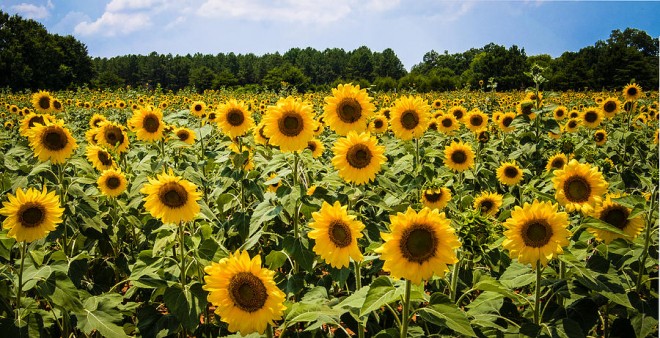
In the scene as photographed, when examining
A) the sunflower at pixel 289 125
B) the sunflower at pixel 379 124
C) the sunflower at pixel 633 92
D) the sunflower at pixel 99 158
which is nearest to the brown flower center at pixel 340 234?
Result: the sunflower at pixel 289 125

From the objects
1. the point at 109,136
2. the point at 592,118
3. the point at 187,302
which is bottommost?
the point at 187,302

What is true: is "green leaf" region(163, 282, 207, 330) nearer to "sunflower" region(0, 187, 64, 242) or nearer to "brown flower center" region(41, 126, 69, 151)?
"sunflower" region(0, 187, 64, 242)

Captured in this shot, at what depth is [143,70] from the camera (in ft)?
340

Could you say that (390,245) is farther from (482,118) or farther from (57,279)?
(482,118)

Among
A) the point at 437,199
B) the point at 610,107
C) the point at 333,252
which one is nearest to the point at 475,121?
the point at 610,107

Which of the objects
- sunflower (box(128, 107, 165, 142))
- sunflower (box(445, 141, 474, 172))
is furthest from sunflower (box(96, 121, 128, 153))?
sunflower (box(445, 141, 474, 172))

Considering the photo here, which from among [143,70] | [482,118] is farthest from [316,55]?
[482,118]

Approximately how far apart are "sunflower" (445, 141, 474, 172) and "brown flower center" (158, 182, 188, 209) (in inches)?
128

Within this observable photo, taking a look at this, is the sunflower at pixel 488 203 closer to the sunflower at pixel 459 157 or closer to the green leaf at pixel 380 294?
the sunflower at pixel 459 157

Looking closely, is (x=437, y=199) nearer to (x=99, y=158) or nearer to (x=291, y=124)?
(x=291, y=124)

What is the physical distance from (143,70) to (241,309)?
4493 inches

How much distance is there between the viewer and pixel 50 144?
3.31 meters

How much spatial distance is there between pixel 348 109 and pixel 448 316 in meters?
1.76

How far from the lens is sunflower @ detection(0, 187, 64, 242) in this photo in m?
2.41
